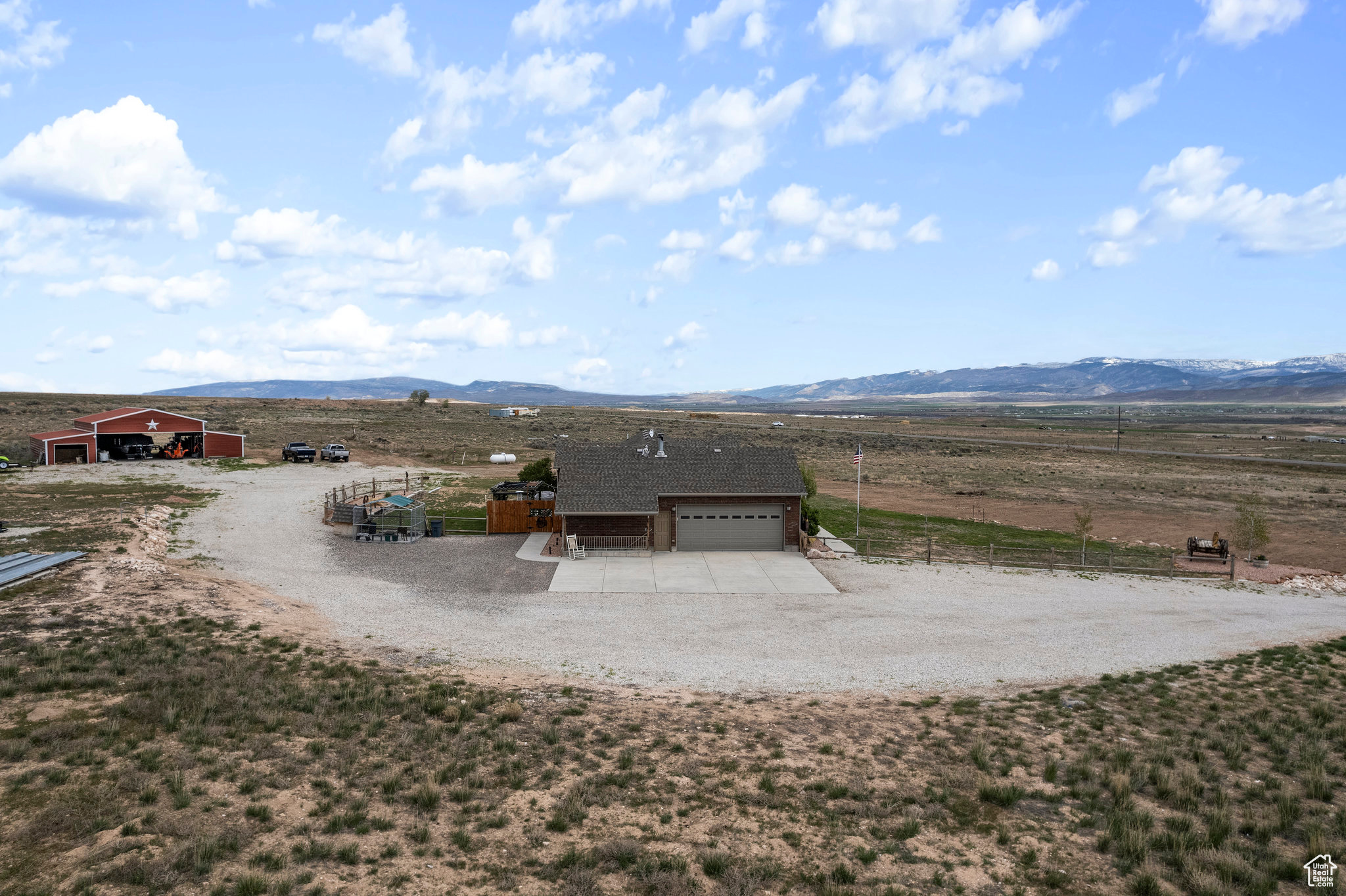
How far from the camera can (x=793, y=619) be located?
22.9 meters

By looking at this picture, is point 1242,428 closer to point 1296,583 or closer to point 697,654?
point 1296,583

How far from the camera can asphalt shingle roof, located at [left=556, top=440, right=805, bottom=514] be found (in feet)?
106

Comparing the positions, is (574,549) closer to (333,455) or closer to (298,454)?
(333,455)

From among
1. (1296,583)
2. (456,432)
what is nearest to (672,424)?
(456,432)

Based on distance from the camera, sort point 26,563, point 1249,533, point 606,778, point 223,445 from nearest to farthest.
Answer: point 606,778, point 26,563, point 1249,533, point 223,445

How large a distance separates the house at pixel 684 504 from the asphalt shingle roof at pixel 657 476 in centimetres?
4

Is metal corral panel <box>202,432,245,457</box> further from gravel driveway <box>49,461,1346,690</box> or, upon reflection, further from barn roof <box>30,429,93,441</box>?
gravel driveway <box>49,461,1346,690</box>

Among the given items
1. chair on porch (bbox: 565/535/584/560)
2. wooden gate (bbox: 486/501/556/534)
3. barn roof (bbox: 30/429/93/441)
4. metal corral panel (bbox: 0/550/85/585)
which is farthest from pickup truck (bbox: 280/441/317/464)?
chair on porch (bbox: 565/535/584/560)

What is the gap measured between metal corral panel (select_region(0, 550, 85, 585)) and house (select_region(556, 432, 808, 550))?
1699 centimetres

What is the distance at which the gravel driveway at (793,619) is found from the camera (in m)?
18.7

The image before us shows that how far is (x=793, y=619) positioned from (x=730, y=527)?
426 inches

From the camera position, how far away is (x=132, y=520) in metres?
31.3

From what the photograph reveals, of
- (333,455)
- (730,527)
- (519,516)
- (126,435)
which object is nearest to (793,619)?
(730,527)

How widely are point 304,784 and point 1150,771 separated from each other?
48.0 ft
